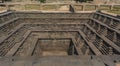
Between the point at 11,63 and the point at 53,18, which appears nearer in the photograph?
the point at 11,63

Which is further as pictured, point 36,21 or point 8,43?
point 36,21

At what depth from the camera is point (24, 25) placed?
43.7 ft

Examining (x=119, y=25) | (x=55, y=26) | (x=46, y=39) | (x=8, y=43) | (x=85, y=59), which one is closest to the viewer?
(x=85, y=59)

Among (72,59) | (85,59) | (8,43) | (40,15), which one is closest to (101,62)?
(85,59)

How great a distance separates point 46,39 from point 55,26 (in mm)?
1940

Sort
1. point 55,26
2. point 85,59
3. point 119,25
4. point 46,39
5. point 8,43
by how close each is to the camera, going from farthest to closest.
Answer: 1. point 55,26
2. point 46,39
3. point 119,25
4. point 8,43
5. point 85,59

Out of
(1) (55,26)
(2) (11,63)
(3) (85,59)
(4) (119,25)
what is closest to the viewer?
(2) (11,63)

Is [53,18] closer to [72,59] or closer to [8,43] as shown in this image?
[8,43]

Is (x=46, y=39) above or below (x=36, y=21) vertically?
below

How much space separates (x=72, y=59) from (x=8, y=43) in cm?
532

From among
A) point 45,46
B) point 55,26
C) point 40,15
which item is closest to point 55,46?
point 45,46

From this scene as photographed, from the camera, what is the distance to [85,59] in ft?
13.2

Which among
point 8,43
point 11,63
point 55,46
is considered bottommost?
point 55,46

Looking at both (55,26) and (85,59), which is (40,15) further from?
(85,59)
